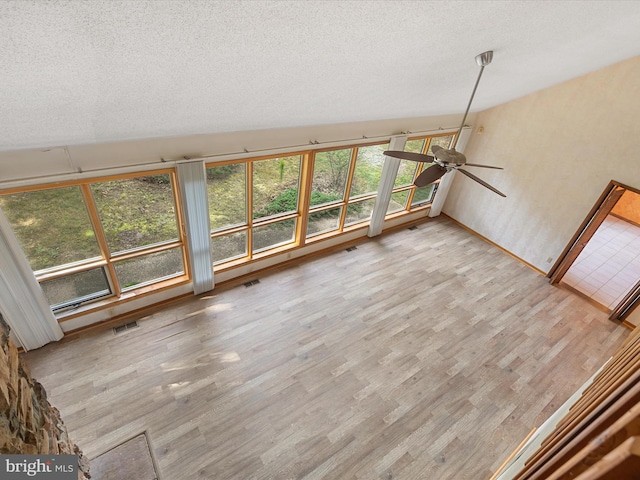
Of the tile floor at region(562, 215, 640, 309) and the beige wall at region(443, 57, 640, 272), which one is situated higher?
the beige wall at region(443, 57, 640, 272)

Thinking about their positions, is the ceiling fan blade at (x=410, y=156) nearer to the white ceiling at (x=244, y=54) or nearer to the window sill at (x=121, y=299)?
the white ceiling at (x=244, y=54)

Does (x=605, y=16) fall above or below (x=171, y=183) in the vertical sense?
above

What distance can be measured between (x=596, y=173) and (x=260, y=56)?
5635 millimetres

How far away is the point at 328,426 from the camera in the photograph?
137 inches

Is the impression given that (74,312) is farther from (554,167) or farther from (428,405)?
(554,167)

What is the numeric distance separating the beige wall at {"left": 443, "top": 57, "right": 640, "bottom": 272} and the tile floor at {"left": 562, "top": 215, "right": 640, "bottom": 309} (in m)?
0.80

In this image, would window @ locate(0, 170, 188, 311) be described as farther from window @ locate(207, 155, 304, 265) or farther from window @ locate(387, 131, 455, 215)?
window @ locate(387, 131, 455, 215)

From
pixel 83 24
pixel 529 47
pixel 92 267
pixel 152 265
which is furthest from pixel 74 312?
pixel 529 47

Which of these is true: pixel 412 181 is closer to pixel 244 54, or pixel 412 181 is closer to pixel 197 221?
pixel 197 221

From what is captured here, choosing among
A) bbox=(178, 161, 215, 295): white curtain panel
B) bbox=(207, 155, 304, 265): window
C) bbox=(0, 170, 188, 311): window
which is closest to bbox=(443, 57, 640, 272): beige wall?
bbox=(207, 155, 304, 265): window

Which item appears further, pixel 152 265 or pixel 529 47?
pixel 152 265

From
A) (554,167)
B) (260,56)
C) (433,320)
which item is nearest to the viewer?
(260,56)

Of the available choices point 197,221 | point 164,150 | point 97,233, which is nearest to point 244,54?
point 164,150

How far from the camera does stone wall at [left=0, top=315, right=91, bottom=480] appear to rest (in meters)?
1.37
